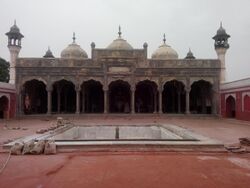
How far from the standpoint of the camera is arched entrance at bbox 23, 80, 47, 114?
2447 cm

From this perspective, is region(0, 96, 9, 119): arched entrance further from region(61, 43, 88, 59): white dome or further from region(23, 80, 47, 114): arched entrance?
region(61, 43, 88, 59): white dome

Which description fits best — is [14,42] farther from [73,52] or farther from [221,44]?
[221,44]

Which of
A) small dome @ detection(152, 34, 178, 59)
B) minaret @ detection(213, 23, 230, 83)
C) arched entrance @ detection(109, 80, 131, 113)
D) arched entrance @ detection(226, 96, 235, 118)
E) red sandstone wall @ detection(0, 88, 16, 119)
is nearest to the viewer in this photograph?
red sandstone wall @ detection(0, 88, 16, 119)

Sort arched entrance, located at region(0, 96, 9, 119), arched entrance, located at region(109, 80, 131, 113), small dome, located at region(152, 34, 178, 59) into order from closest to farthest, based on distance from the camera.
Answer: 1. arched entrance, located at region(0, 96, 9, 119)
2. arched entrance, located at region(109, 80, 131, 113)
3. small dome, located at region(152, 34, 178, 59)

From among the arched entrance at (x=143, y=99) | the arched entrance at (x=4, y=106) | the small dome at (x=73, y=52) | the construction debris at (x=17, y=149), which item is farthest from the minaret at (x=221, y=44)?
the construction debris at (x=17, y=149)

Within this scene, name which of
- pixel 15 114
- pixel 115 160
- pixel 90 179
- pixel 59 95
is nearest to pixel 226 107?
pixel 59 95

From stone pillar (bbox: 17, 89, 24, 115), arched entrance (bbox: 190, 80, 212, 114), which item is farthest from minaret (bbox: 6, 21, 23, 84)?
arched entrance (bbox: 190, 80, 212, 114)

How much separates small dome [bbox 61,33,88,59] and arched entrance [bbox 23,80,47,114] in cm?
408

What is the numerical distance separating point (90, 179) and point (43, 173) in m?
1.02

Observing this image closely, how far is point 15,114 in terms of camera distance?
22234 mm

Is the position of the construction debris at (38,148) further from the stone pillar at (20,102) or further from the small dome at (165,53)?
the small dome at (165,53)

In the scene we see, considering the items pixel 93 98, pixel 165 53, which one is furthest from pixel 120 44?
pixel 93 98

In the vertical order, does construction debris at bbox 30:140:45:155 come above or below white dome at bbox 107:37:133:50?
below

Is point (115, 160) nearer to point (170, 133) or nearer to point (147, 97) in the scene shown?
point (170, 133)
